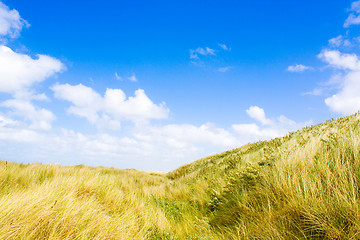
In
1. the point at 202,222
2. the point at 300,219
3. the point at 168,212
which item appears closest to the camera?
the point at 300,219

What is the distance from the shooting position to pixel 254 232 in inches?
102

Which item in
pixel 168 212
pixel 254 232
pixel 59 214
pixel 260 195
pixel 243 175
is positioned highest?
pixel 243 175

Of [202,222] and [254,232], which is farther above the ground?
[254,232]

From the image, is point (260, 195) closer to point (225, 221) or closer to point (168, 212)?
point (225, 221)

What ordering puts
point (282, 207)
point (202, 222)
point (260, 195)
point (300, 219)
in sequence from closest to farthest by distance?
point (300, 219)
point (282, 207)
point (260, 195)
point (202, 222)

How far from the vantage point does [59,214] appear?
247cm

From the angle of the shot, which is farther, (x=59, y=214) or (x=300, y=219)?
(x=59, y=214)

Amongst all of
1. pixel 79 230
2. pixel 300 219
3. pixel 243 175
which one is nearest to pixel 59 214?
pixel 79 230

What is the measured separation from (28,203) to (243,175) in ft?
13.1

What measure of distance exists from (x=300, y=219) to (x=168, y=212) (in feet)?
11.9

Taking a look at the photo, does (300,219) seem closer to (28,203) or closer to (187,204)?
(28,203)

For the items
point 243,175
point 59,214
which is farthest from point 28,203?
point 243,175

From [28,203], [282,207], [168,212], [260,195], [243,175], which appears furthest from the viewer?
[168,212]

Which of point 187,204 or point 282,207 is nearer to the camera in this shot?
point 282,207
